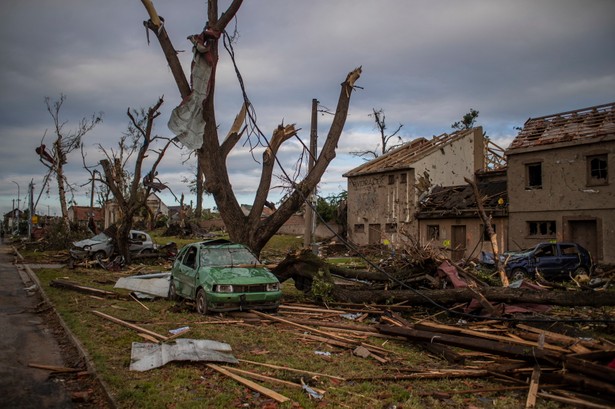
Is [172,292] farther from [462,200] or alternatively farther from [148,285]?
[462,200]

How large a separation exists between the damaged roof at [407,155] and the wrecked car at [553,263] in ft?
42.4

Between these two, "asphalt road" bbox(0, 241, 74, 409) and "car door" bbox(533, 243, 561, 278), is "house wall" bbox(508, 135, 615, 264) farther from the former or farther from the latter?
"asphalt road" bbox(0, 241, 74, 409)

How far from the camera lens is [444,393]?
17.6ft

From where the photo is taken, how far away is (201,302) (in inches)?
410

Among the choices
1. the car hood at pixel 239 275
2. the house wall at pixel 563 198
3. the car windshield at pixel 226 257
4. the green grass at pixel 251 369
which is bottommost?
the green grass at pixel 251 369

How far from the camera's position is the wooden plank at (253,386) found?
5.11 meters

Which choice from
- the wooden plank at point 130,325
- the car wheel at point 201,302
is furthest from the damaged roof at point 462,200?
the wooden plank at point 130,325

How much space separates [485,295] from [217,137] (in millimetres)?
7496

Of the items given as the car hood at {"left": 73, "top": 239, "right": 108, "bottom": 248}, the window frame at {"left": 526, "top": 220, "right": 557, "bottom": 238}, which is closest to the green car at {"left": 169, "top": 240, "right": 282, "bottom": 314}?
the car hood at {"left": 73, "top": 239, "right": 108, "bottom": 248}

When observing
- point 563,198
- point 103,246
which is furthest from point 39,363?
point 563,198

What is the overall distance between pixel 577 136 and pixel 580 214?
396 cm

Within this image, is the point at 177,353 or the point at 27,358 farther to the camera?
the point at 27,358

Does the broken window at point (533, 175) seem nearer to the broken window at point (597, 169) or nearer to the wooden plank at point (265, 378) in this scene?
the broken window at point (597, 169)

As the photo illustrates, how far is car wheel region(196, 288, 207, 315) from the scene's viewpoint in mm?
10157
